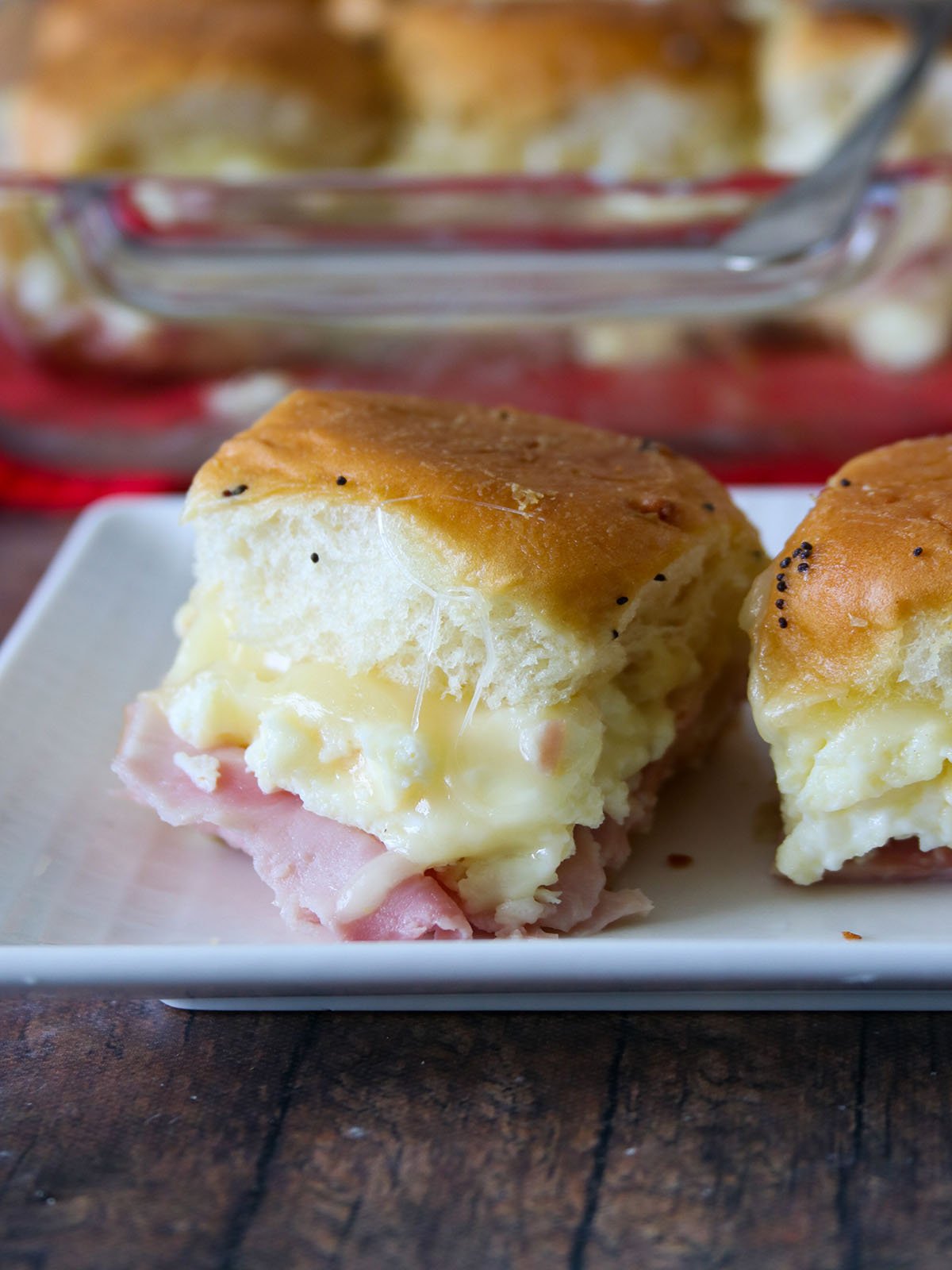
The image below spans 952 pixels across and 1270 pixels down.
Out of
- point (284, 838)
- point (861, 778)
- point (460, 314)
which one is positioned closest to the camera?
point (861, 778)

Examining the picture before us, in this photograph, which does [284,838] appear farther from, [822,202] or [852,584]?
[822,202]

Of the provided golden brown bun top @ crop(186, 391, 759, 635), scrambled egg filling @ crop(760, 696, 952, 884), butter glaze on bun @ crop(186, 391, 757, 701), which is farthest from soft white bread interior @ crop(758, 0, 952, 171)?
scrambled egg filling @ crop(760, 696, 952, 884)

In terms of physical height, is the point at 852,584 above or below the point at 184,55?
below

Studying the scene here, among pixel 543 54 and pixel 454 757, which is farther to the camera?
pixel 543 54

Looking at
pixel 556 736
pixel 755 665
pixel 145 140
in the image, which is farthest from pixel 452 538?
pixel 145 140

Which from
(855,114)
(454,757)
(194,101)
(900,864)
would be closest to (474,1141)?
(454,757)

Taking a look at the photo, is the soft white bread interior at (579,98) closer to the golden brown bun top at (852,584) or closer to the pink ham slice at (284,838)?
the golden brown bun top at (852,584)
